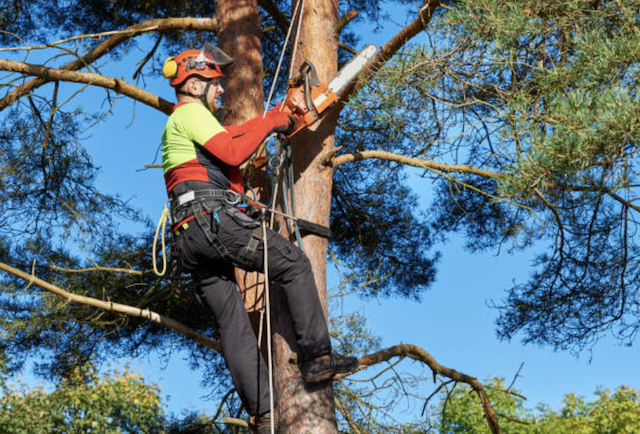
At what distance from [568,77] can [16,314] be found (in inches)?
231

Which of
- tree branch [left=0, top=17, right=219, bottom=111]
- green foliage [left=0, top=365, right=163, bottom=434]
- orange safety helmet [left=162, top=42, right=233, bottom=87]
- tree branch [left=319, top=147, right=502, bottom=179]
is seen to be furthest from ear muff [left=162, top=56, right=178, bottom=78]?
green foliage [left=0, top=365, right=163, bottom=434]

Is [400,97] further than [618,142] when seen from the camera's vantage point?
Yes

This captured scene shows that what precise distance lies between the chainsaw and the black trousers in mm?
738

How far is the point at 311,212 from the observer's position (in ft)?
15.3

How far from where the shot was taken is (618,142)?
3.64 m

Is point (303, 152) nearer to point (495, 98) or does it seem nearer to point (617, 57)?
point (495, 98)

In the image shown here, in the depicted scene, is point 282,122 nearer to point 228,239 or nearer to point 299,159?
point 299,159

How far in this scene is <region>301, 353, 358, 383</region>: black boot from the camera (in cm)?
408

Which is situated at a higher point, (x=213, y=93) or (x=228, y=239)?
(x=213, y=93)

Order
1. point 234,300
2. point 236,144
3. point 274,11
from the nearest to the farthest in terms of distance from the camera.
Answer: point 236,144
point 234,300
point 274,11

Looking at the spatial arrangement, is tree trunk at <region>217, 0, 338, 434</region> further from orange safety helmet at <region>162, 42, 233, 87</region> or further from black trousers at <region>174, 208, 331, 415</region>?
orange safety helmet at <region>162, 42, 233, 87</region>

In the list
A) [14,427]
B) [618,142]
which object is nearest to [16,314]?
[14,427]

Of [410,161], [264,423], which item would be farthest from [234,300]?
[410,161]

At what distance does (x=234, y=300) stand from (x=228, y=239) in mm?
405
